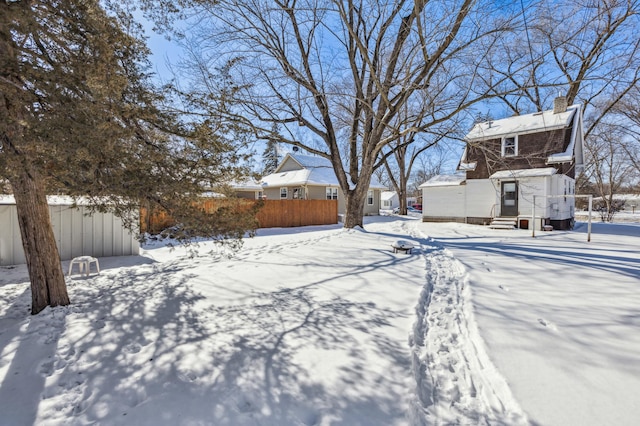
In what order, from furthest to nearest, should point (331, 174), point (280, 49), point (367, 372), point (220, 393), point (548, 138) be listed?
point (331, 174), point (548, 138), point (280, 49), point (367, 372), point (220, 393)

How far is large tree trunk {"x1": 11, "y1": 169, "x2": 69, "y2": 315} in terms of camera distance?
381cm

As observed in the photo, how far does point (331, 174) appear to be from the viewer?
80.2 ft

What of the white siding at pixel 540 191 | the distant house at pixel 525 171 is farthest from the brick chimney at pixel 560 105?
the white siding at pixel 540 191

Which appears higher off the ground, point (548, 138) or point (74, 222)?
point (548, 138)

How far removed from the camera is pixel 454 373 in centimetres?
265

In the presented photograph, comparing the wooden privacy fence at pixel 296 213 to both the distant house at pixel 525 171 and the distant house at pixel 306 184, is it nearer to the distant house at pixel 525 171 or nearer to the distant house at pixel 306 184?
the distant house at pixel 306 184

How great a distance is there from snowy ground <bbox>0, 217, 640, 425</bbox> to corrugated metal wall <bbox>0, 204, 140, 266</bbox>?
1.30 meters

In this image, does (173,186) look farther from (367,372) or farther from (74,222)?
(74,222)

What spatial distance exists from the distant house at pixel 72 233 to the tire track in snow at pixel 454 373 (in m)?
6.80

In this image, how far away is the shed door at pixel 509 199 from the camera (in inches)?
611

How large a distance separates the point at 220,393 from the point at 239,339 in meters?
0.88

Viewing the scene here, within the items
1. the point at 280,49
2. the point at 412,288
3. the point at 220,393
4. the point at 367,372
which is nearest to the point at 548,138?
the point at 280,49

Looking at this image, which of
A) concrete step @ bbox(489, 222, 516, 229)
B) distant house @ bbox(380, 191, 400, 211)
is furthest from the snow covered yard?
distant house @ bbox(380, 191, 400, 211)

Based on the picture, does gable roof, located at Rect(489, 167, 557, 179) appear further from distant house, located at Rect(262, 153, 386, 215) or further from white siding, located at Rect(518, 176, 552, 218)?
distant house, located at Rect(262, 153, 386, 215)
